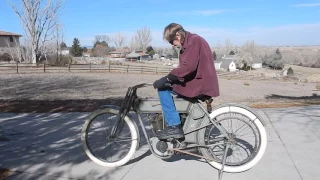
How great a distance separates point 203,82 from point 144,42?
130m

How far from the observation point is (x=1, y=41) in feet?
238

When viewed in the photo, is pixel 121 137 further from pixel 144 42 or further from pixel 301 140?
pixel 144 42

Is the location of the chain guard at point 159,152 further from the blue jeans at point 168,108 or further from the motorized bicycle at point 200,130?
the blue jeans at point 168,108

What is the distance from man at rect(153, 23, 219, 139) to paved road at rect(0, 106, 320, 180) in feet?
1.69

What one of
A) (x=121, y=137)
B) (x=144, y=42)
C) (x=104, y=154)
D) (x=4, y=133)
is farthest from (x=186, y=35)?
(x=144, y=42)

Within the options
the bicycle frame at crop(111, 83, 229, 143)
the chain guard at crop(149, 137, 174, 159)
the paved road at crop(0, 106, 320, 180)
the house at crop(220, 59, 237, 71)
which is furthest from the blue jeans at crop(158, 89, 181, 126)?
the house at crop(220, 59, 237, 71)

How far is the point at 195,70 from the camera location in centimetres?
336

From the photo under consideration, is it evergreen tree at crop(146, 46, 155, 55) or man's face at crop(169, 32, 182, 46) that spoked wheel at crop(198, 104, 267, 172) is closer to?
man's face at crop(169, 32, 182, 46)

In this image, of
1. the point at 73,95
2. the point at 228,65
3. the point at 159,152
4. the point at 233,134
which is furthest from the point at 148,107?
the point at 228,65

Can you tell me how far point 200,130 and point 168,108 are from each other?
0.48 metres

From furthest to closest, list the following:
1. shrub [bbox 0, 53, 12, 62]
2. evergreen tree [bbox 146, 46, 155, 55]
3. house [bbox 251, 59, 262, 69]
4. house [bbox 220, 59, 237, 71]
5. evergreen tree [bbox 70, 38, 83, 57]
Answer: evergreen tree [bbox 146, 46, 155, 55], house [bbox 251, 59, 262, 69], house [bbox 220, 59, 237, 71], evergreen tree [bbox 70, 38, 83, 57], shrub [bbox 0, 53, 12, 62]

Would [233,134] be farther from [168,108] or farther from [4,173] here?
[4,173]

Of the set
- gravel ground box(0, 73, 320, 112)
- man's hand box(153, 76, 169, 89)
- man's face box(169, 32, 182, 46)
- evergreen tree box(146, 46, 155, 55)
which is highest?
evergreen tree box(146, 46, 155, 55)

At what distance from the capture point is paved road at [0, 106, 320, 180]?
3.53 meters
